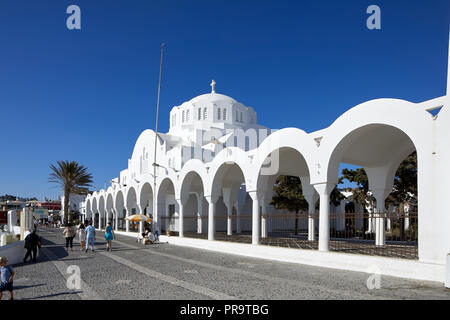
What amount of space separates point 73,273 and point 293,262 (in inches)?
266

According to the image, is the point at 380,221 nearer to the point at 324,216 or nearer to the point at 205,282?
the point at 324,216

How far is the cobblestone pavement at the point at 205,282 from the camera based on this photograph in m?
7.08

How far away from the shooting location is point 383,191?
1432 cm

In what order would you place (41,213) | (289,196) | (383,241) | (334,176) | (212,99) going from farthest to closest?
1. (41,213)
2. (212,99)
3. (289,196)
4. (383,241)
5. (334,176)

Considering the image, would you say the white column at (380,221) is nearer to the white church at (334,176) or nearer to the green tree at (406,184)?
the white church at (334,176)

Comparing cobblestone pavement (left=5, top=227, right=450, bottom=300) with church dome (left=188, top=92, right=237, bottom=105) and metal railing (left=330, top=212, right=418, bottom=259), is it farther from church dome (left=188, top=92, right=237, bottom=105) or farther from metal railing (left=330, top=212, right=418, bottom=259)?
church dome (left=188, top=92, right=237, bottom=105)

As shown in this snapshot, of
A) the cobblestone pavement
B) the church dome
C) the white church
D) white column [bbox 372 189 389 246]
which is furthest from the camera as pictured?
the church dome

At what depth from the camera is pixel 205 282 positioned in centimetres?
851

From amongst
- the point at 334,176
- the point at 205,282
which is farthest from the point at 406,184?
the point at 205,282

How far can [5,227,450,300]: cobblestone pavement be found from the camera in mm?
7078

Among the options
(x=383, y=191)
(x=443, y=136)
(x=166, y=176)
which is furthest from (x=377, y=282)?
(x=166, y=176)

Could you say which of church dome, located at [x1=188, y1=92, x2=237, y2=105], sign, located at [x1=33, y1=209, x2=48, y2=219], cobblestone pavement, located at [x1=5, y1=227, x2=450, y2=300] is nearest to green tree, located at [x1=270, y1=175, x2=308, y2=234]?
church dome, located at [x1=188, y1=92, x2=237, y2=105]

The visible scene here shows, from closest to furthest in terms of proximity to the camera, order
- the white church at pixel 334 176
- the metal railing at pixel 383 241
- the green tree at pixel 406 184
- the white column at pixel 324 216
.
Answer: the white church at pixel 334 176 < the metal railing at pixel 383 241 < the white column at pixel 324 216 < the green tree at pixel 406 184

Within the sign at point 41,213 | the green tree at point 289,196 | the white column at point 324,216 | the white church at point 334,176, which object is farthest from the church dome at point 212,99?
the sign at point 41,213
